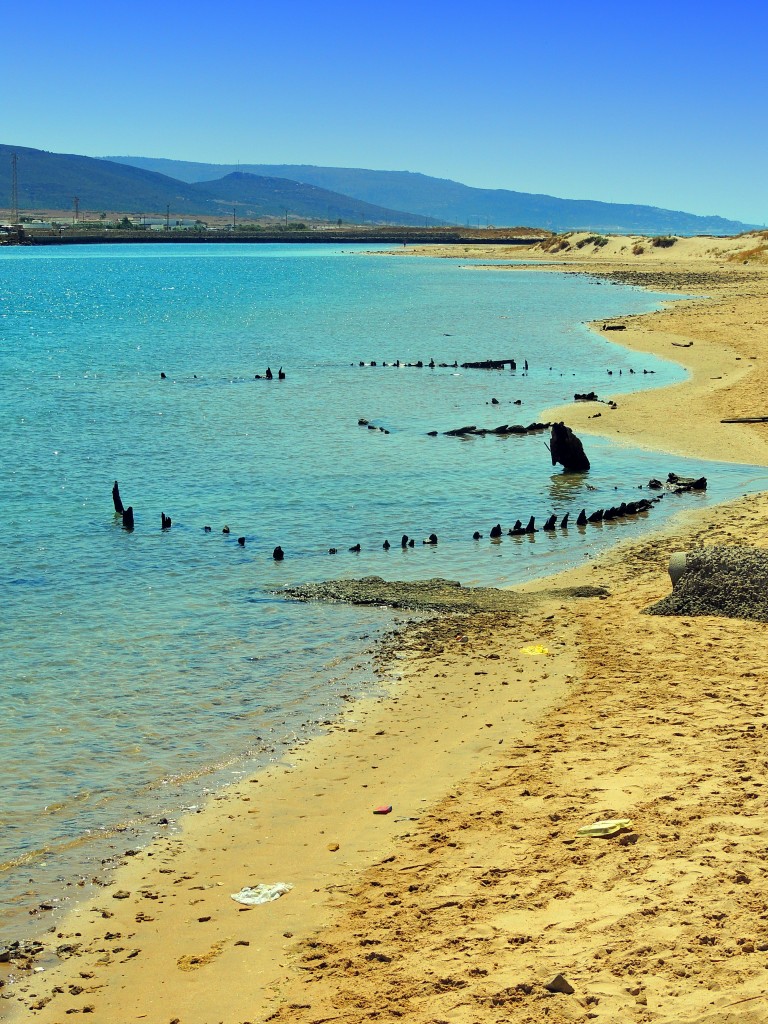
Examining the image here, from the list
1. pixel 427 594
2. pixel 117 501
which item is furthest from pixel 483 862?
pixel 117 501

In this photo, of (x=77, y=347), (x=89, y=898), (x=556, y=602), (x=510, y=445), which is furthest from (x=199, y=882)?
(x=77, y=347)

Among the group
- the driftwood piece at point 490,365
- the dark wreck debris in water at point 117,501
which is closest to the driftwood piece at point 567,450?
the dark wreck debris in water at point 117,501

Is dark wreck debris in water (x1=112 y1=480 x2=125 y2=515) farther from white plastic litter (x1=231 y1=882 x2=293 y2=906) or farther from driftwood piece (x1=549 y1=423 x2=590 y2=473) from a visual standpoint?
white plastic litter (x1=231 y1=882 x2=293 y2=906)

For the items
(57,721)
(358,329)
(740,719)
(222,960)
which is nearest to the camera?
(222,960)

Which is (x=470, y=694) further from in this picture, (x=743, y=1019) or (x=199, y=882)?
(x=743, y=1019)

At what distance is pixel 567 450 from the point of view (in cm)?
2695

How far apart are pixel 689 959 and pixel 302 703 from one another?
732 cm

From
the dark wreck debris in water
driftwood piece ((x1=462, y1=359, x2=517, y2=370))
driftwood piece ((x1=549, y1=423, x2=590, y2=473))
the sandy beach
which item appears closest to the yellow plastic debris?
the sandy beach

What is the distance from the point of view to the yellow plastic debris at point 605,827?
28.6 feet

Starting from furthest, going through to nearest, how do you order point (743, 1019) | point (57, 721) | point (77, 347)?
point (77, 347) → point (57, 721) → point (743, 1019)

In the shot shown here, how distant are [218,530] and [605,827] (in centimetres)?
1459

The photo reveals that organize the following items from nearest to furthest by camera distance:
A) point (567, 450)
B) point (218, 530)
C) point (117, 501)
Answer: point (218, 530) → point (117, 501) → point (567, 450)

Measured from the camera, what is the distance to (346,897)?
873 centimetres

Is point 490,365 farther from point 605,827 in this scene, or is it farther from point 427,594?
point 605,827
